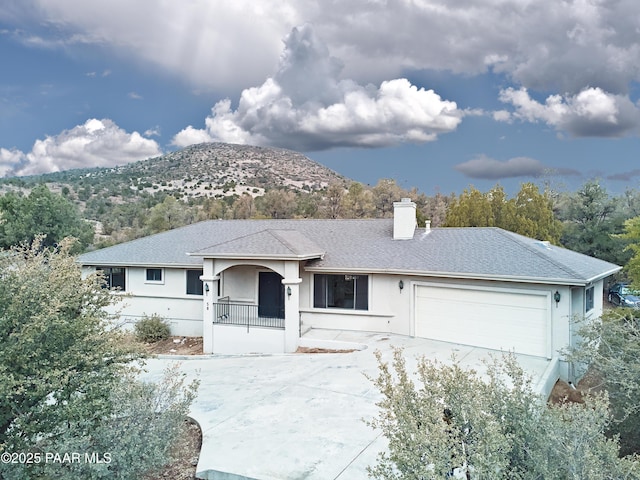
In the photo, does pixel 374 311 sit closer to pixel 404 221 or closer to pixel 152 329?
pixel 404 221

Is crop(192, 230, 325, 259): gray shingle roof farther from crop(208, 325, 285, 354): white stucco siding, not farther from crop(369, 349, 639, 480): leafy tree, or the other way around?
crop(369, 349, 639, 480): leafy tree

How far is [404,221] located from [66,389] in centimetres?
1394

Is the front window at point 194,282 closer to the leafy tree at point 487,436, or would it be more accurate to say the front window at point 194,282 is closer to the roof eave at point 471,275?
the roof eave at point 471,275

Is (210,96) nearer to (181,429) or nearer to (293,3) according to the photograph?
(293,3)

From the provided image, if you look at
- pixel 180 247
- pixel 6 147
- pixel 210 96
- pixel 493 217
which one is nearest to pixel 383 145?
pixel 493 217

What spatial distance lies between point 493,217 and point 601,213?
31.6 feet

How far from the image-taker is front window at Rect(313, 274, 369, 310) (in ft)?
51.8

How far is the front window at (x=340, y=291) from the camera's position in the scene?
15.8 m

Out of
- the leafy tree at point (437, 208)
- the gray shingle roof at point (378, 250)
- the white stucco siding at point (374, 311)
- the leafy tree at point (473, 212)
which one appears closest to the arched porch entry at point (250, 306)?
the gray shingle roof at point (378, 250)

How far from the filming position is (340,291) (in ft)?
52.8

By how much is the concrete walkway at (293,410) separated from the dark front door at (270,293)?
2874mm

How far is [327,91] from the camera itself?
30.9m

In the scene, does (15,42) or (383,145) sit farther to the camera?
(383,145)

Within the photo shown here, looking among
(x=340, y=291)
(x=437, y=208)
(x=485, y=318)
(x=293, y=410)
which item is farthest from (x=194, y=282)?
(x=437, y=208)
